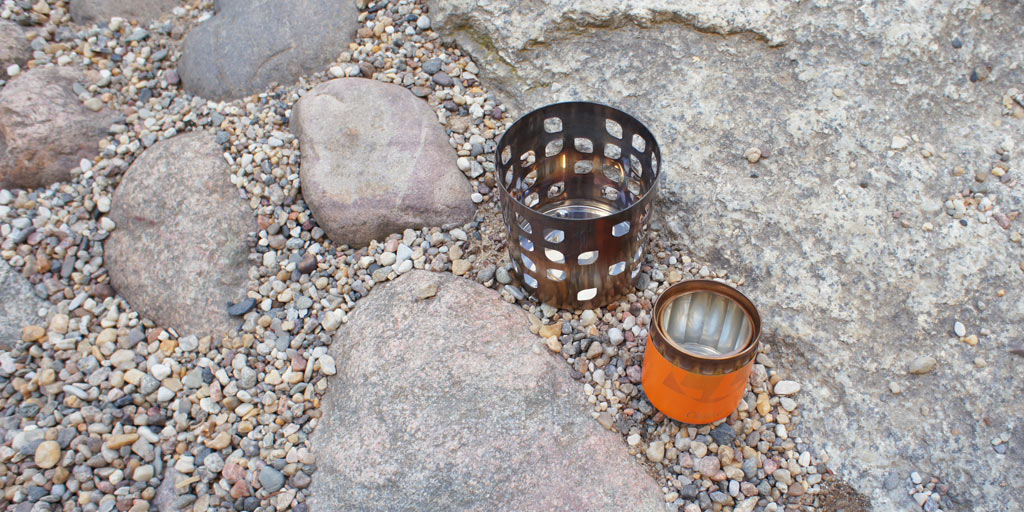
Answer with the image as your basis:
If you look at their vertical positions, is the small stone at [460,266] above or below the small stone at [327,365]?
above

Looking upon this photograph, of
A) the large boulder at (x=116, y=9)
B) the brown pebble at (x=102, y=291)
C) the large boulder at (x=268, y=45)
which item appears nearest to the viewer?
the brown pebble at (x=102, y=291)

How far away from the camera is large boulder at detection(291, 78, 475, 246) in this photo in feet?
8.91

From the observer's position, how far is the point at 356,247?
279 centimetres

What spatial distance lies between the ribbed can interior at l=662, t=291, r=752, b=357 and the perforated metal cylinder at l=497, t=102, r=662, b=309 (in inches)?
8.6

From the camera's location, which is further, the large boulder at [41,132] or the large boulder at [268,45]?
the large boulder at [268,45]

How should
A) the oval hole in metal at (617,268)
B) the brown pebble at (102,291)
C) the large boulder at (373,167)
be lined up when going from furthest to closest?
the brown pebble at (102,291) < the large boulder at (373,167) < the oval hole in metal at (617,268)

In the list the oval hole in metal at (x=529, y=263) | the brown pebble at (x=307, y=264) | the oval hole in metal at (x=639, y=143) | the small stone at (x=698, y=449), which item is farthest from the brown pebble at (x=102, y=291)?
the small stone at (x=698, y=449)

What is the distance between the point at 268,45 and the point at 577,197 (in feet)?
5.30

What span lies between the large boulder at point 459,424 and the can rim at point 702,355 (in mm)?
402

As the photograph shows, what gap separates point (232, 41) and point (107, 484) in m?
2.00

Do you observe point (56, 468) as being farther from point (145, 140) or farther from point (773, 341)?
point (773, 341)

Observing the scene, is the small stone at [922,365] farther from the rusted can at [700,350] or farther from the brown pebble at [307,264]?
the brown pebble at [307,264]

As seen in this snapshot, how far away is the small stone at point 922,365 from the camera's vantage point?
2232 millimetres

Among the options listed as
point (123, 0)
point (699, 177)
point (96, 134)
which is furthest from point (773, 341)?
point (123, 0)
